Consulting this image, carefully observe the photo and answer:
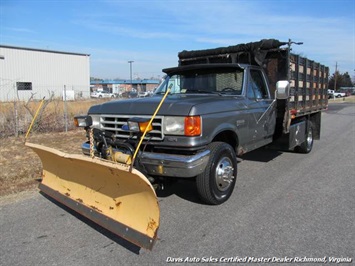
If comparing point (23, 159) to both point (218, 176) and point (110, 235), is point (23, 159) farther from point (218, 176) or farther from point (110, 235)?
point (218, 176)

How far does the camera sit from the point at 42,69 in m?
48.2

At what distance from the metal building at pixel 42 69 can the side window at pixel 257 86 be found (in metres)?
36.1

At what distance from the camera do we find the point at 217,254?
349 centimetres

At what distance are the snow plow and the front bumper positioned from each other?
0.18 metres

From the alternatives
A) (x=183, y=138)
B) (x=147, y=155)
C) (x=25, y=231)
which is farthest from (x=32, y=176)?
(x=183, y=138)

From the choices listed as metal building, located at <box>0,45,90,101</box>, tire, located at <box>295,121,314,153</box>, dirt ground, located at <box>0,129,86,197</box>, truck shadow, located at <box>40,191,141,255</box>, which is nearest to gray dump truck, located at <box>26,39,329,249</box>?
truck shadow, located at <box>40,191,141,255</box>

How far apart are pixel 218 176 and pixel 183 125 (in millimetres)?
992

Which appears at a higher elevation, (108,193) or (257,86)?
(257,86)

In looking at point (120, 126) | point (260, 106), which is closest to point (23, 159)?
point (120, 126)

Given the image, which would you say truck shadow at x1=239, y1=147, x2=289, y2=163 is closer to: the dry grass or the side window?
the side window

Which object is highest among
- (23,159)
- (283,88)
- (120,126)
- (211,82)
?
(211,82)

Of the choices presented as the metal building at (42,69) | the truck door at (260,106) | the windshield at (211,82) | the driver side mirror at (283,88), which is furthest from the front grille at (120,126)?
the metal building at (42,69)

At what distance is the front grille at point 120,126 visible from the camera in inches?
174

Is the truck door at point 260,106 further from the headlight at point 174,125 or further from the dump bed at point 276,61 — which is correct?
the headlight at point 174,125
